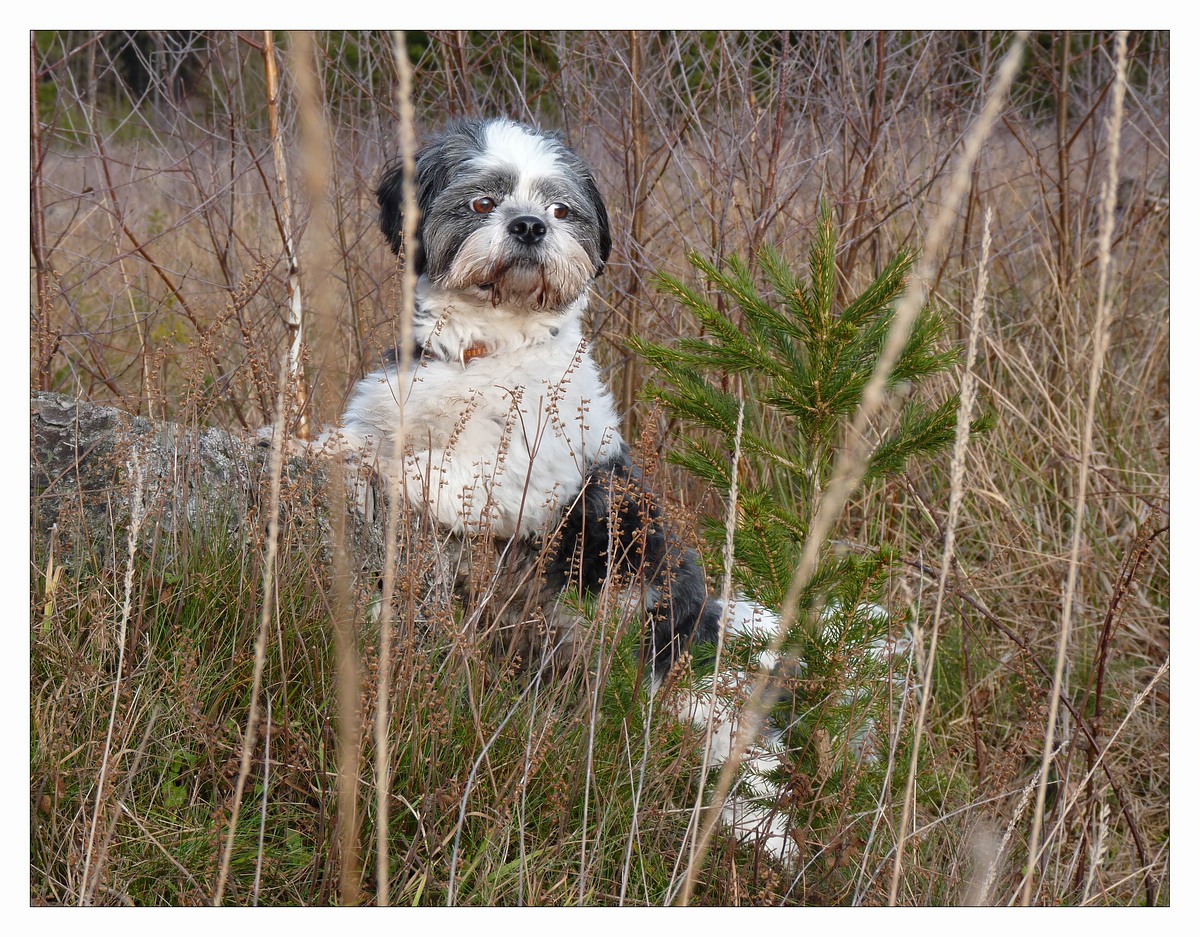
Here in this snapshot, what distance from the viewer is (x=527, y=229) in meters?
3.06

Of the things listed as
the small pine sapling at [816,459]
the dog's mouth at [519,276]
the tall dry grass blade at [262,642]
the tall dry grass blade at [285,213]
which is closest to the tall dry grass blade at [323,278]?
the tall dry grass blade at [262,642]

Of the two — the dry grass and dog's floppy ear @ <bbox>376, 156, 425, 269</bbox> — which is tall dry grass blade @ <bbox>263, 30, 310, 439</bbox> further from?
dog's floppy ear @ <bbox>376, 156, 425, 269</bbox>

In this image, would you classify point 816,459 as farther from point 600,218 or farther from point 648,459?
point 600,218

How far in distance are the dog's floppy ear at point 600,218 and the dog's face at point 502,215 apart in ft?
0.06

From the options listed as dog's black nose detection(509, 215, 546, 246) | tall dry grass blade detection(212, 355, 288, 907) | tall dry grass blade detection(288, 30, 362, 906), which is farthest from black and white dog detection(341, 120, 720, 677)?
tall dry grass blade detection(288, 30, 362, 906)

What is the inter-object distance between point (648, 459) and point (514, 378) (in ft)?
3.34

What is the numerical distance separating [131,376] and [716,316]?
3.16 metres

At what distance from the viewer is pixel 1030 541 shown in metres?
4.20

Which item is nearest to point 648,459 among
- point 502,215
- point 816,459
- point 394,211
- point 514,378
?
point 816,459

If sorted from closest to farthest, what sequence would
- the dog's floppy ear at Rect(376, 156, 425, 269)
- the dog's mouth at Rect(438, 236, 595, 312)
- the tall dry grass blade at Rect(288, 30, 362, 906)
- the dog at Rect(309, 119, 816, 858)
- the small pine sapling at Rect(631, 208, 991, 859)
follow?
1. the tall dry grass blade at Rect(288, 30, 362, 906)
2. the small pine sapling at Rect(631, 208, 991, 859)
3. the dog at Rect(309, 119, 816, 858)
4. the dog's mouth at Rect(438, 236, 595, 312)
5. the dog's floppy ear at Rect(376, 156, 425, 269)

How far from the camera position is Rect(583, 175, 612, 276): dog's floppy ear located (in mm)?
3438

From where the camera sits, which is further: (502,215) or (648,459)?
(502,215)

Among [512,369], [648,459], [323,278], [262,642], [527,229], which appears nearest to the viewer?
[323,278]

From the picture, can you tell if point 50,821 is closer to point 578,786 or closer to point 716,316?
point 578,786
